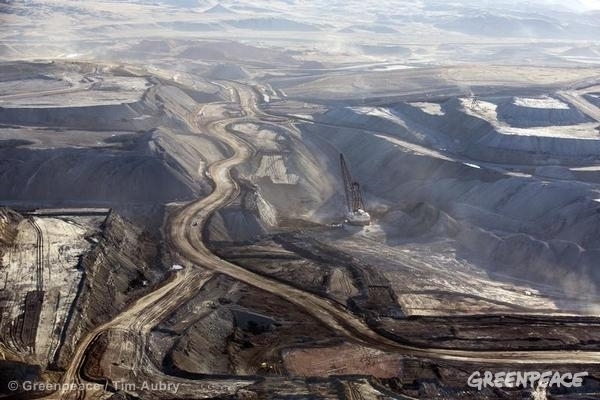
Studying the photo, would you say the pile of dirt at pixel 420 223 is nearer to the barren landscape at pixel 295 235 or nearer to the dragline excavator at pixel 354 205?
the barren landscape at pixel 295 235

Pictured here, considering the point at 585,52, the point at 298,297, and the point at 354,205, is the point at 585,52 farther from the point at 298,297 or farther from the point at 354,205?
the point at 298,297

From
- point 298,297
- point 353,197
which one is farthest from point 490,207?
point 298,297

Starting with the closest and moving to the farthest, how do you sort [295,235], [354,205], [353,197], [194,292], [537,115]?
[194,292], [295,235], [353,197], [354,205], [537,115]

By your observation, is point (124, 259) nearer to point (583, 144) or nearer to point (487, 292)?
point (487, 292)

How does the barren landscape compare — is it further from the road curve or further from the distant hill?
the distant hill

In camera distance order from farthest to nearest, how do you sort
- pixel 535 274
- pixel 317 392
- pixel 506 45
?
pixel 506 45, pixel 535 274, pixel 317 392

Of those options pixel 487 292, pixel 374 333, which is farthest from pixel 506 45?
pixel 374 333

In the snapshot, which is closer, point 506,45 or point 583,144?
point 583,144
